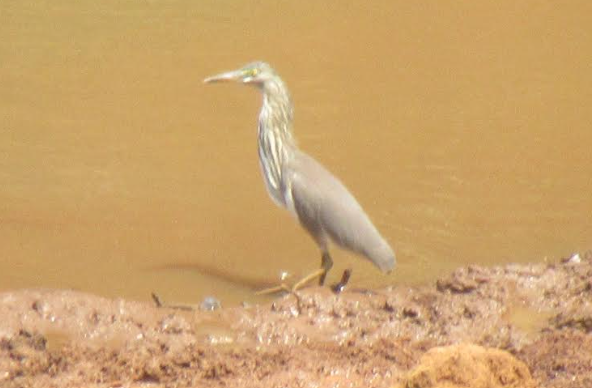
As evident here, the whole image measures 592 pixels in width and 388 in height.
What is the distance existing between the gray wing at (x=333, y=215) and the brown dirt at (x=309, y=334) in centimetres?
30

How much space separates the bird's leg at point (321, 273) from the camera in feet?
24.4

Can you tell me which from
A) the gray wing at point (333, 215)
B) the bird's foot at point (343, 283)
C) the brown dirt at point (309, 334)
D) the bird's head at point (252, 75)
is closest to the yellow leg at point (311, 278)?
the gray wing at point (333, 215)

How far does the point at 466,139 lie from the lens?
32.9 feet

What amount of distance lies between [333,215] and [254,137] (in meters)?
2.44

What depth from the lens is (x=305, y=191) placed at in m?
7.64

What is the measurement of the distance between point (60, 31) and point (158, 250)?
5.11m

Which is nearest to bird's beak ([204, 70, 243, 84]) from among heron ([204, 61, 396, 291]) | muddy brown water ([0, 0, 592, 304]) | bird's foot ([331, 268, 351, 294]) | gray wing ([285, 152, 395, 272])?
Answer: heron ([204, 61, 396, 291])

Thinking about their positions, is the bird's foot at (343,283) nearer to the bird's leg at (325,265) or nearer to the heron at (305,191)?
the heron at (305,191)

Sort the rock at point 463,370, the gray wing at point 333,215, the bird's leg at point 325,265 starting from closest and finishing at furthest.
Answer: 1. the rock at point 463,370
2. the gray wing at point 333,215
3. the bird's leg at point 325,265

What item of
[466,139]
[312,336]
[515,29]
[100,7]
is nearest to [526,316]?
[312,336]

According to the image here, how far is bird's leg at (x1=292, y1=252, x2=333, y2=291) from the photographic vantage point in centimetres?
745

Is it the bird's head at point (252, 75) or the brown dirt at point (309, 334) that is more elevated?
the bird's head at point (252, 75)

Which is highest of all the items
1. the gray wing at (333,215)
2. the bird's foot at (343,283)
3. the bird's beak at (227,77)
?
the bird's beak at (227,77)

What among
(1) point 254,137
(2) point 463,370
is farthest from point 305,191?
(2) point 463,370
